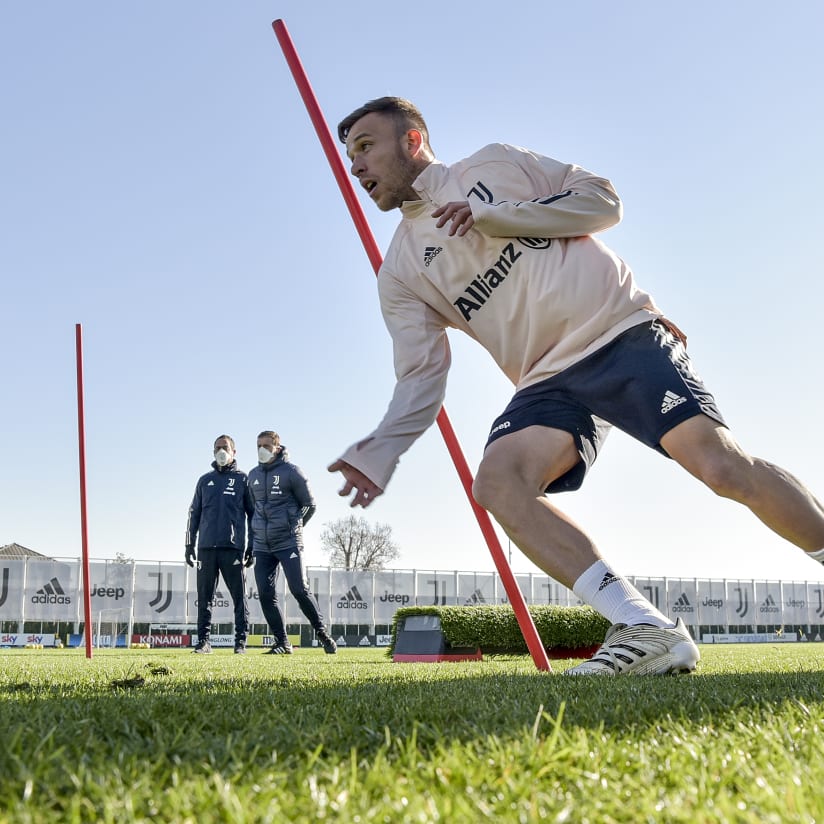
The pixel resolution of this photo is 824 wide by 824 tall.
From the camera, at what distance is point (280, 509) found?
9.92 meters

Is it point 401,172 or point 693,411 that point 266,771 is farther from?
point 401,172

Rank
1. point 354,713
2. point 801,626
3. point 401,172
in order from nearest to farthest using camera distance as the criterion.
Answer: point 354,713 < point 401,172 < point 801,626

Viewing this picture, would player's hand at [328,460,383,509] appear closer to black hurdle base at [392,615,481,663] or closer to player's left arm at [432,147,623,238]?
player's left arm at [432,147,623,238]

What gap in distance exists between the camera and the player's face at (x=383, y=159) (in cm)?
381

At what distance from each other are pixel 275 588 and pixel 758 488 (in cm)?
751

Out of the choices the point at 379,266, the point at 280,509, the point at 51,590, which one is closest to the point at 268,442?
the point at 280,509

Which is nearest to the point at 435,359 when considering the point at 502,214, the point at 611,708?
the point at 502,214

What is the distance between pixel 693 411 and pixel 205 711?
1971mm

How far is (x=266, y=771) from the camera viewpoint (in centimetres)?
119

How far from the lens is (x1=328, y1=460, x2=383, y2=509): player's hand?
339cm

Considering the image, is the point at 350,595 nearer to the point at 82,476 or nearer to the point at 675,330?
the point at 82,476

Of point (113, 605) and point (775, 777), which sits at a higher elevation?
point (775, 777)

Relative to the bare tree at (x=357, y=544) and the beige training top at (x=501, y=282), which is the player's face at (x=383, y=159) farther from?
the bare tree at (x=357, y=544)

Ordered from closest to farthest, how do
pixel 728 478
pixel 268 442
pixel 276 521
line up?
pixel 728 478, pixel 276 521, pixel 268 442
